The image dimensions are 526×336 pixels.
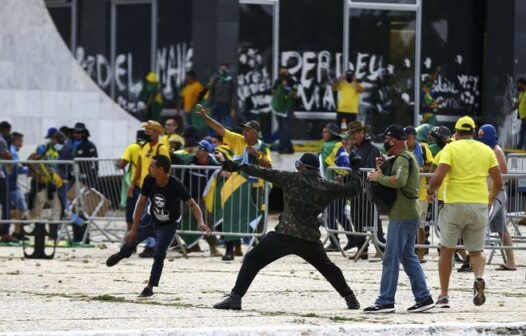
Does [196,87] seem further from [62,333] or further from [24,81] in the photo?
[62,333]

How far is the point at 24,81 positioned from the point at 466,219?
16318 mm

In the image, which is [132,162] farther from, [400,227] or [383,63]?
[383,63]

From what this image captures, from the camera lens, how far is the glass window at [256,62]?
97.5 ft

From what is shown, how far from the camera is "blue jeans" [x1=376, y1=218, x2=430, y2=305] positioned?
46.2 feet

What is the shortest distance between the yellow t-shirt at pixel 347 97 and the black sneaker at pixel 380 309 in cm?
1534

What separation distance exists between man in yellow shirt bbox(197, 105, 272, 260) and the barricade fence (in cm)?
89

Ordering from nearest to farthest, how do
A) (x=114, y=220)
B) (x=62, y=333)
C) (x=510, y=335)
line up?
(x=62, y=333)
(x=510, y=335)
(x=114, y=220)

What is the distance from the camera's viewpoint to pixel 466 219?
47.2 feet

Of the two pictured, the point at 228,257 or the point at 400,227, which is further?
the point at 228,257

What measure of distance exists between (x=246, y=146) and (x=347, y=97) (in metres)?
9.64

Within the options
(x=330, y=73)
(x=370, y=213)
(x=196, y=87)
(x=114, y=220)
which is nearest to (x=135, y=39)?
(x=196, y=87)

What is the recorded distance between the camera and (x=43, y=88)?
96.6 ft

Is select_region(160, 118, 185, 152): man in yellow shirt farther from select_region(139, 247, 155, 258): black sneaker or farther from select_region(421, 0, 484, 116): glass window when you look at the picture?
select_region(421, 0, 484, 116): glass window

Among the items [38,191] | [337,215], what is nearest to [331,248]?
[337,215]
